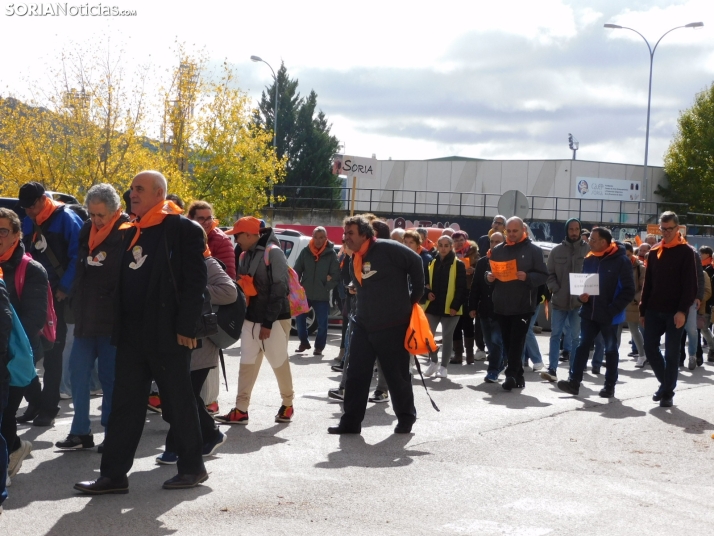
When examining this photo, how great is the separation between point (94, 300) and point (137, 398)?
1.30m

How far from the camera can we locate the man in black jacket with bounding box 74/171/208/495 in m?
6.00

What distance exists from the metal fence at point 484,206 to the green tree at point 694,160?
2.16 meters

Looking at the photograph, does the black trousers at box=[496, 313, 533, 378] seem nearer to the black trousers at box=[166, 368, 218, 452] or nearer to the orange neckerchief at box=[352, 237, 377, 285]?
the orange neckerchief at box=[352, 237, 377, 285]

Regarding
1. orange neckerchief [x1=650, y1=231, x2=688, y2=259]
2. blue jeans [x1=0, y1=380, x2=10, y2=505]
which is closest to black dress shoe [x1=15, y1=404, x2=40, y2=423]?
blue jeans [x1=0, y1=380, x2=10, y2=505]

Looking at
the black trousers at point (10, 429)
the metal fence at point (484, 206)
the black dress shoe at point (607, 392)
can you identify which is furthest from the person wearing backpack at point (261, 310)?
the metal fence at point (484, 206)

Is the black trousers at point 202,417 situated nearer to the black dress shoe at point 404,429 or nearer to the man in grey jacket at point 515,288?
the black dress shoe at point 404,429

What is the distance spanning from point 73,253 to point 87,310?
1411 mm

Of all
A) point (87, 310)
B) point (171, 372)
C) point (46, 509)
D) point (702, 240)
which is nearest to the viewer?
point (46, 509)

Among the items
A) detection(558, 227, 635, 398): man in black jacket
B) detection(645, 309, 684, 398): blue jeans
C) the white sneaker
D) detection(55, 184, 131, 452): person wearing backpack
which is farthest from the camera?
the white sneaker

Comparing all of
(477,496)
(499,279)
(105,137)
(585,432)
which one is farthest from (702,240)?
(477,496)

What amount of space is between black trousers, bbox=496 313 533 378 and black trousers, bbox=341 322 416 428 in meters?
3.18

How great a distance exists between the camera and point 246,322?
8.87m

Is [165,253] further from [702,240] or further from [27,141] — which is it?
[702,240]

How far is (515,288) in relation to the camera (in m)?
11.5
